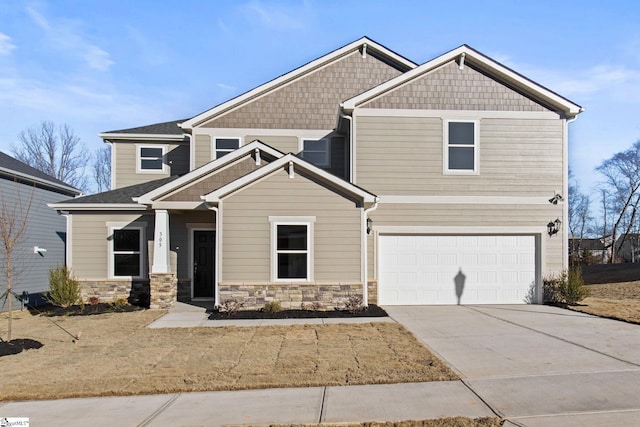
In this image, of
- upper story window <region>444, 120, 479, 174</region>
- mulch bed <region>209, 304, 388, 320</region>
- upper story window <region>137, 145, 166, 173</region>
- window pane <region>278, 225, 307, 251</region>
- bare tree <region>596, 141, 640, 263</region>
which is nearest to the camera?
mulch bed <region>209, 304, 388, 320</region>

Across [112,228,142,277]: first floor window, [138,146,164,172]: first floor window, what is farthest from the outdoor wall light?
[138,146,164,172]: first floor window

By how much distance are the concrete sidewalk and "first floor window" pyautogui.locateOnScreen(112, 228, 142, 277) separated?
937 cm

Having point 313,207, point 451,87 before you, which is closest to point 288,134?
point 313,207

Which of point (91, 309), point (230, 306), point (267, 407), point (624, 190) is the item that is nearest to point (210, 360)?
point (267, 407)

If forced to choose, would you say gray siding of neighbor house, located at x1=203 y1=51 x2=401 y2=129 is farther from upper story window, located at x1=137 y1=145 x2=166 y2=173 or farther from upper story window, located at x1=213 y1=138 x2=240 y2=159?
upper story window, located at x1=137 y1=145 x2=166 y2=173

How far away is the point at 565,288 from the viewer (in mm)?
Answer: 13789

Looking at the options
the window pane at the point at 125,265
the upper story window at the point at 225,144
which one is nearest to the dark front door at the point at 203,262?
the window pane at the point at 125,265

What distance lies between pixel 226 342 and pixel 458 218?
7927 mm

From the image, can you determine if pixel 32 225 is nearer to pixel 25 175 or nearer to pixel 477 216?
pixel 25 175

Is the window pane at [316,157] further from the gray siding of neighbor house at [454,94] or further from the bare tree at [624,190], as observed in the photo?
the bare tree at [624,190]

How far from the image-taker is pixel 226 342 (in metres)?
9.05

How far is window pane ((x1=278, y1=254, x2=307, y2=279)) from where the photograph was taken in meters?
12.6

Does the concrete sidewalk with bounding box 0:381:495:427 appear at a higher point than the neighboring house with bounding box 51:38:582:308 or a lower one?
lower

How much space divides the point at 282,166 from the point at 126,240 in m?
6.07
